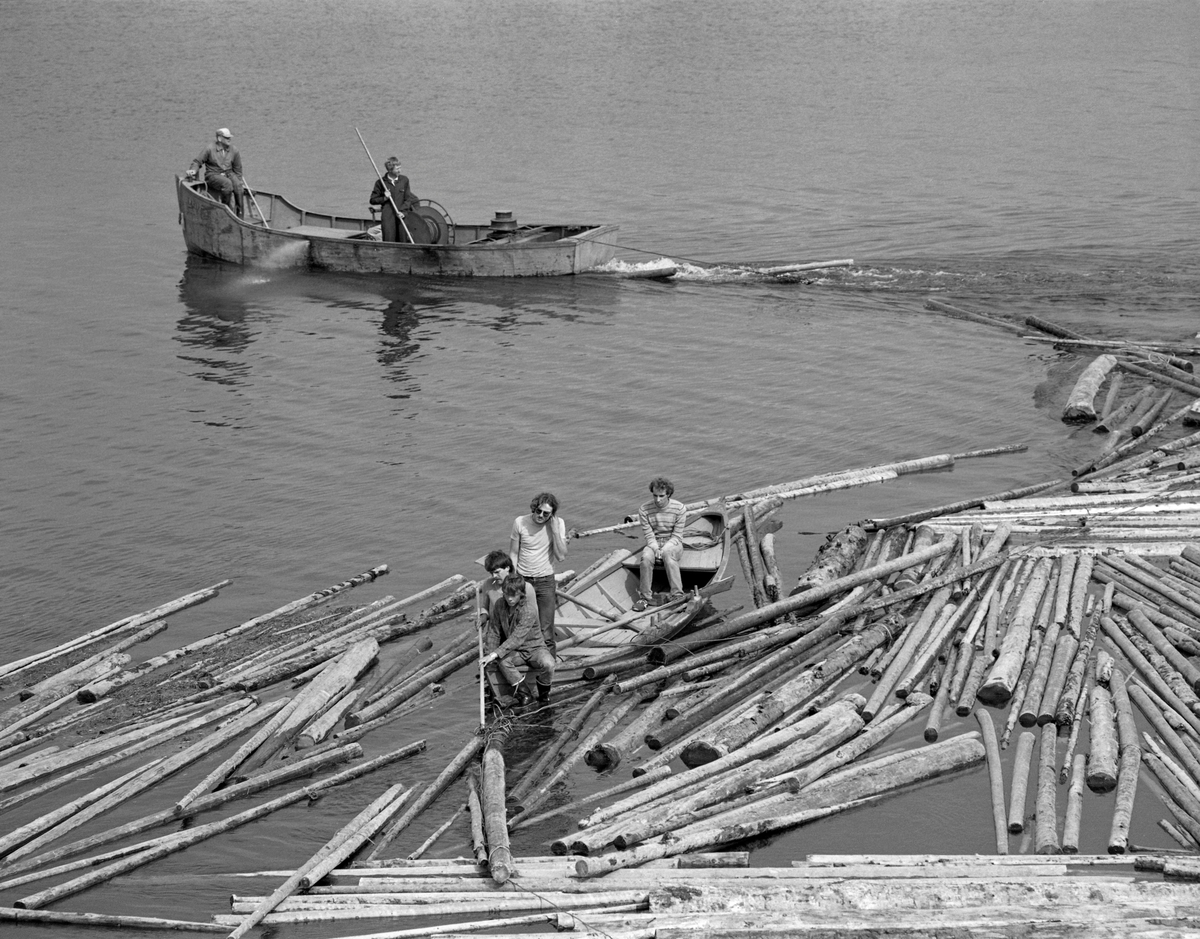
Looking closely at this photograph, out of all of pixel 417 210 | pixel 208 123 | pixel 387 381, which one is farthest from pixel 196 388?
pixel 208 123

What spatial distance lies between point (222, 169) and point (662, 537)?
2530 cm

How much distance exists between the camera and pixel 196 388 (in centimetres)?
3086

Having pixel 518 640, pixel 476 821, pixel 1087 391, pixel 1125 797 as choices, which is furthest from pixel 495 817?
pixel 1087 391

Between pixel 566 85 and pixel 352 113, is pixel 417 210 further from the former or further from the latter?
pixel 566 85

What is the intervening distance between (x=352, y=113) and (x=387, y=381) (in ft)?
127

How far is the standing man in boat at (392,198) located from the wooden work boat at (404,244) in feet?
1.28

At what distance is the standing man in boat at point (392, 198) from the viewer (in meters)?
36.5

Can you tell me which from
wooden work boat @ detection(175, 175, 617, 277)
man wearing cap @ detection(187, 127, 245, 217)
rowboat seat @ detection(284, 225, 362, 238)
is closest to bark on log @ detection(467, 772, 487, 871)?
wooden work boat @ detection(175, 175, 617, 277)

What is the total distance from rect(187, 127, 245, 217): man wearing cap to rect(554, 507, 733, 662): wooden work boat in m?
23.8

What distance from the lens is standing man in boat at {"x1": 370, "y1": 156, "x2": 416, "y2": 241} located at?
120 feet

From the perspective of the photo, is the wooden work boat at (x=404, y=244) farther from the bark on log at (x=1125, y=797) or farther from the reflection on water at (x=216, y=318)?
the bark on log at (x=1125, y=797)

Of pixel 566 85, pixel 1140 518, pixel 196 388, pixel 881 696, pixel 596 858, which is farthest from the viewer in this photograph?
pixel 566 85

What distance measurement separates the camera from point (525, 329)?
34.6 m

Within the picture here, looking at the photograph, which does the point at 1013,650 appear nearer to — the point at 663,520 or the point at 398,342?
the point at 663,520
